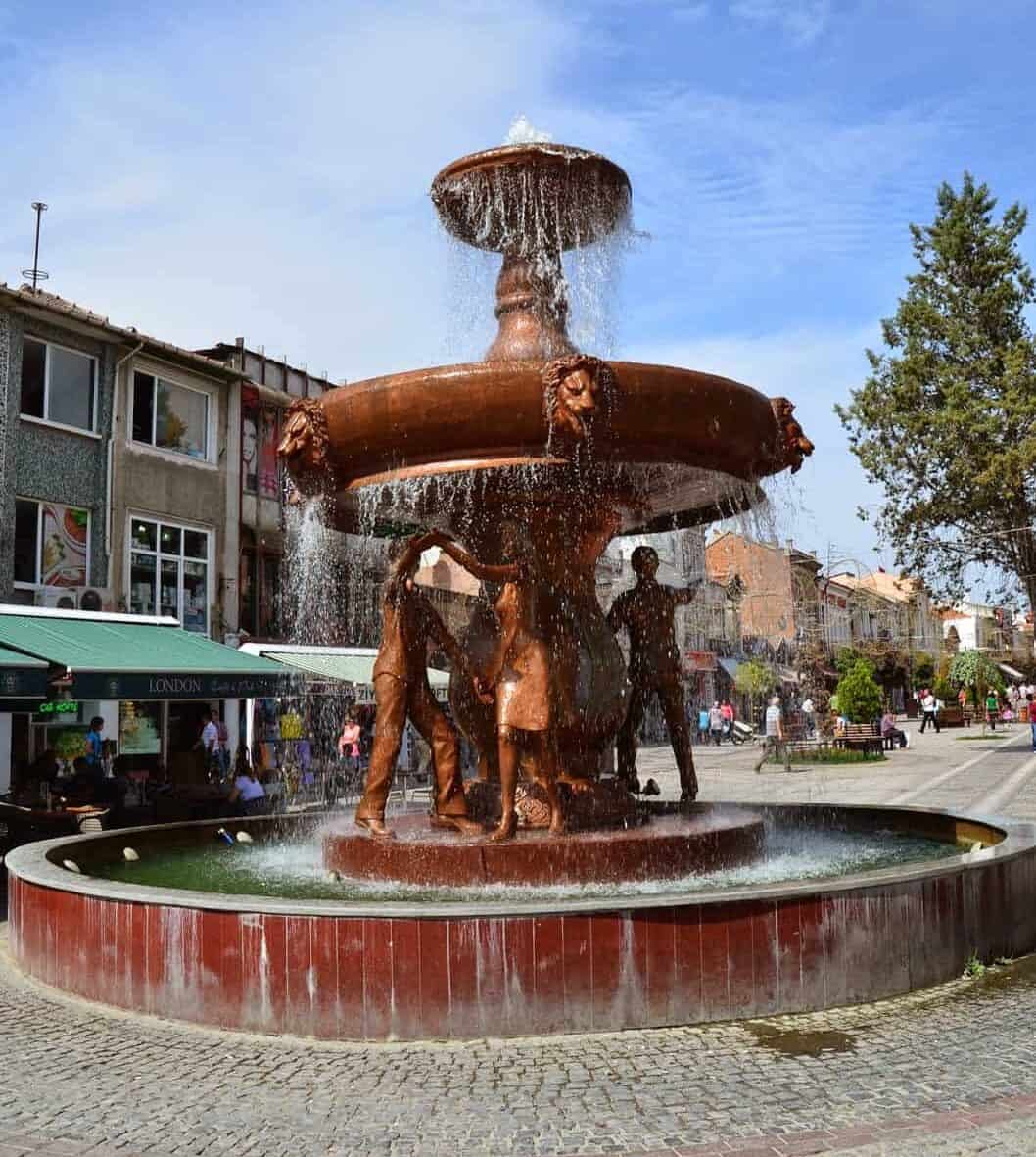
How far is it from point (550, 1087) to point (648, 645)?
4743 mm

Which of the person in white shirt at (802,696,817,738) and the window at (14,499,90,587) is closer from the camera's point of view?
the window at (14,499,90,587)

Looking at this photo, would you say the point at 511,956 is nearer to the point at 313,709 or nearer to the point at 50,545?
the point at 50,545

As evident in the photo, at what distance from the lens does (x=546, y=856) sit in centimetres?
664

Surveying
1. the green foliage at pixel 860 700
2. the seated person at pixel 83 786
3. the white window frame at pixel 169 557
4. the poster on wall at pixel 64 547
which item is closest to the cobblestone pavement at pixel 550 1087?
the seated person at pixel 83 786

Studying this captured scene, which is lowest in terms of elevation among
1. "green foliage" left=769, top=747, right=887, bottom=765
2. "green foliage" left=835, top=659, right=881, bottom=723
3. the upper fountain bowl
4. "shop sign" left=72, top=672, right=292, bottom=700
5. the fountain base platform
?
"green foliage" left=769, top=747, right=887, bottom=765

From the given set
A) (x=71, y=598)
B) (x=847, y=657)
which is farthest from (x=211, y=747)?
(x=847, y=657)

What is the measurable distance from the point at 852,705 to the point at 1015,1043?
2893 cm

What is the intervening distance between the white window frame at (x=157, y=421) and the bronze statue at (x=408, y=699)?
15957 millimetres

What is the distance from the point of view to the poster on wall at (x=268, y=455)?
83.9 ft

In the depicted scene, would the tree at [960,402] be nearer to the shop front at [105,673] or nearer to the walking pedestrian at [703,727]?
the walking pedestrian at [703,727]

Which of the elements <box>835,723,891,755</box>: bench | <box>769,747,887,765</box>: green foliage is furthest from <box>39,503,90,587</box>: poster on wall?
<box>835,723,891,755</box>: bench

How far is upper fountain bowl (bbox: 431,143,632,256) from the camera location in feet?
26.2

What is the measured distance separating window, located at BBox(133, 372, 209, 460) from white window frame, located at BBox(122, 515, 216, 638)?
146 centimetres

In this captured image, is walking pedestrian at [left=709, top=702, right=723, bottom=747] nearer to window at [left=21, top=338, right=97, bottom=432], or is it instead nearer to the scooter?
the scooter
